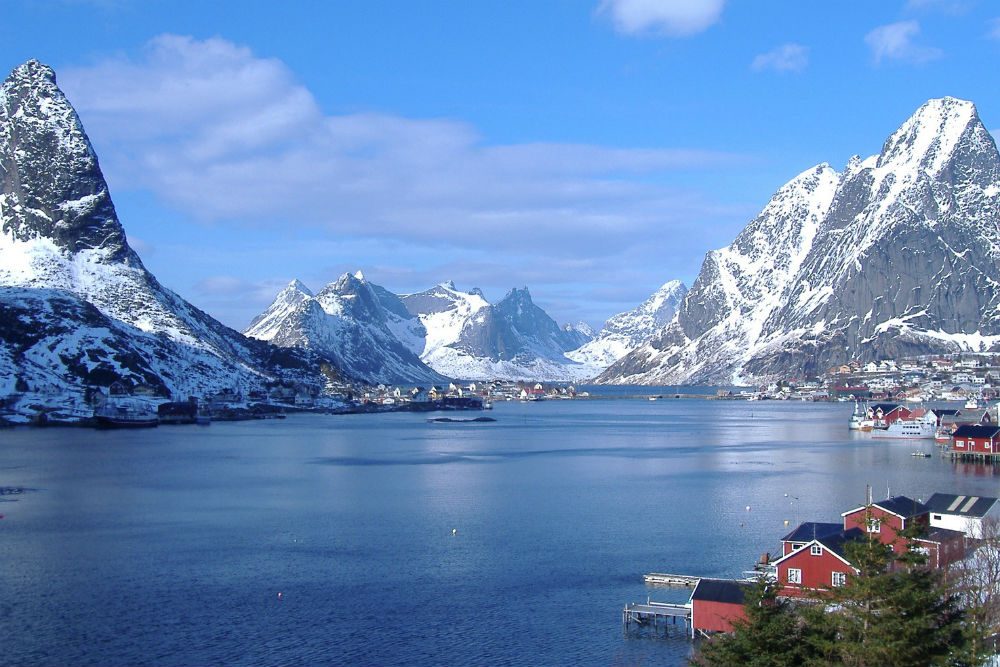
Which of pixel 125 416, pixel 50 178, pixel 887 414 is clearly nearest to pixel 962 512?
pixel 887 414

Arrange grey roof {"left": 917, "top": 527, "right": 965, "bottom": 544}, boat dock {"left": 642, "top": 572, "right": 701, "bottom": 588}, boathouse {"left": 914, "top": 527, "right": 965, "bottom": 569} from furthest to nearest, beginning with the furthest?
boat dock {"left": 642, "top": 572, "right": 701, "bottom": 588}, grey roof {"left": 917, "top": 527, "right": 965, "bottom": 544}, boathouse {"left": 914, "top": 527, "right": 965, "bottom": 569}

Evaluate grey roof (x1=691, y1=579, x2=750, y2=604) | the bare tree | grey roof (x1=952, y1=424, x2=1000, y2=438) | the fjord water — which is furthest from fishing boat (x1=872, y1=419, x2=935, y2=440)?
grey roof (x1=691, y1=579, x2=750, y2=604)

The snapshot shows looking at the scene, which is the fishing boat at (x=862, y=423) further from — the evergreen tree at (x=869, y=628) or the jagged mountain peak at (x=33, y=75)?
the jagged mountain peak at (x=33, y=75)

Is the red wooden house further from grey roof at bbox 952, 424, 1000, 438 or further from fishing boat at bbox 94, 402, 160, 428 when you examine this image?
fishing boat at bbox 94, 402, 160, 428

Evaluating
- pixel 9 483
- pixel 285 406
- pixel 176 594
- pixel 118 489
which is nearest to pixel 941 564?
pixel 176 594

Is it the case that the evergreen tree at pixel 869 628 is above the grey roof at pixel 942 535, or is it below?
above

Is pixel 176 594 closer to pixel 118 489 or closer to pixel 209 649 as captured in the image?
pixel 209 649

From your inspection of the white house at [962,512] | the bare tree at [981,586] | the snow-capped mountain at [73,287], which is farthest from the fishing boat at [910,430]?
the snow-capped mountain at [73,287]
